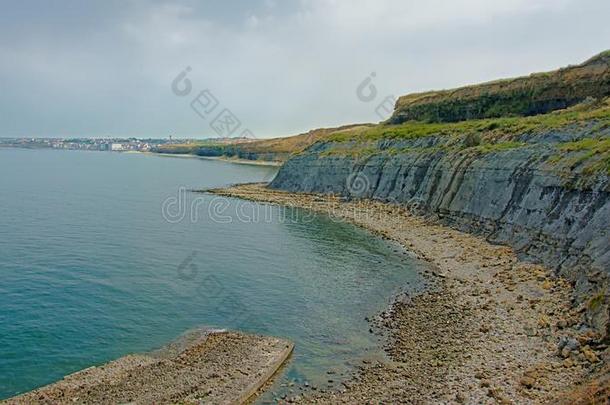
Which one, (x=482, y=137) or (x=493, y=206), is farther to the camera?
(x=482, y=137)

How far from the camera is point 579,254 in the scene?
1264 inches

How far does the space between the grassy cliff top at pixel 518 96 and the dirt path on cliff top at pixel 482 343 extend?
43.2 m

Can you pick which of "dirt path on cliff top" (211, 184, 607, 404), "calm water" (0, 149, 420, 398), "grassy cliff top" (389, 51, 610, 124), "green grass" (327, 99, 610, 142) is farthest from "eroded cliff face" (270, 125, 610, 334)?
"grassy cliff top" (389, 51, 610, 124)

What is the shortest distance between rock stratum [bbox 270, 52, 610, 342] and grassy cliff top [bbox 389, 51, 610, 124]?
19cm

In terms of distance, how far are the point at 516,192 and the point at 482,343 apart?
25.9 metres

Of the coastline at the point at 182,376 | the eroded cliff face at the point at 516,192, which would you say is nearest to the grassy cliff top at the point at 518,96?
the eroded cliff face at the point at 516,192

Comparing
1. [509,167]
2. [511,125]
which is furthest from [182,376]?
[511,125]

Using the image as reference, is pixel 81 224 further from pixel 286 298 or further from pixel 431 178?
pixel 431 178

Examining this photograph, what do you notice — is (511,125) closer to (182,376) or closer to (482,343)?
(482,343)

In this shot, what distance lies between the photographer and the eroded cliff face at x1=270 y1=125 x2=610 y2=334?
32094 millimetres

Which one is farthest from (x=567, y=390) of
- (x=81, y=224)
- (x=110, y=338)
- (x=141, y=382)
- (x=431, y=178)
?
(x=81, y=224)

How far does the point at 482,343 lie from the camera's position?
25312 mm

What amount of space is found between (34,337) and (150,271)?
48.3 feet

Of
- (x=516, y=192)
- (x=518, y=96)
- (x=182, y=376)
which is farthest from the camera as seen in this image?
(x=518, y=96)
